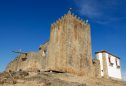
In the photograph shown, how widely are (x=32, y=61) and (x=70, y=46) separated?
10391mm

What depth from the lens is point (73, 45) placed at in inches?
1120

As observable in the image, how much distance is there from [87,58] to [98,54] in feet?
20.4

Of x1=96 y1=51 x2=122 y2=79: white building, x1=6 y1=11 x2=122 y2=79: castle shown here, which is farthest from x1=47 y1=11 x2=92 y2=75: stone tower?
x1=96 y1=51 x2=122 y2=79: white building

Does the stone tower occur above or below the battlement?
below

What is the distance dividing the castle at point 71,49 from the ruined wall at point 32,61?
245 millimetres

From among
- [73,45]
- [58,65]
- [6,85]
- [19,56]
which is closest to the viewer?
[6,85]

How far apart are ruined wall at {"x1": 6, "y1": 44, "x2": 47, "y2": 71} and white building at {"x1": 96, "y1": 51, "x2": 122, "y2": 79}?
1040 centimetres

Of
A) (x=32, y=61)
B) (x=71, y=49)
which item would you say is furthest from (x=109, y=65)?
(x=32, y=61)

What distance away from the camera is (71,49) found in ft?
91.2

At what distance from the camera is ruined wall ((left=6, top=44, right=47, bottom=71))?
111ft

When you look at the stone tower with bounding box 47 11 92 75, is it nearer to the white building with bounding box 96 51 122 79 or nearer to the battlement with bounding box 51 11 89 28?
the battlement with bounding box 51 11 89 28

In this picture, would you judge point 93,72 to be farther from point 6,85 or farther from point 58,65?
point 6,85

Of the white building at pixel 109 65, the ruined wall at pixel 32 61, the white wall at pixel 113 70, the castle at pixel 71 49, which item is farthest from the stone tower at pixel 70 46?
the white wall at pixel 113 70

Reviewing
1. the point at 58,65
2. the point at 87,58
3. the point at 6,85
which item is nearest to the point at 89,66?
the point at 87,58
